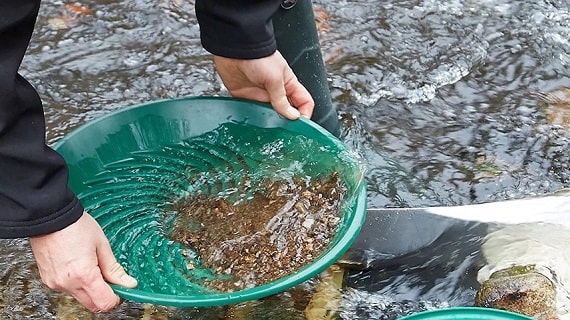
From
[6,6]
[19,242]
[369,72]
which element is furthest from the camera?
[369,72]

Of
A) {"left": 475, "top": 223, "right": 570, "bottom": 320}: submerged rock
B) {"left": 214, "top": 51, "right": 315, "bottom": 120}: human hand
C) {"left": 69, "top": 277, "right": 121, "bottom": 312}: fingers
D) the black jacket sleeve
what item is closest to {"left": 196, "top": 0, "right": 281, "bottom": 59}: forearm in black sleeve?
{"left": 214, "top": 51, "right": 315, "bottom": 120}: human hand

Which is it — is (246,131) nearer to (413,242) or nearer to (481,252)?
(413,242)

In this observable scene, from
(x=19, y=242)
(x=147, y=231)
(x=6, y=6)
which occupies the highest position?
(x=6, y=6)

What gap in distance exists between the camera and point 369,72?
277 centimetres

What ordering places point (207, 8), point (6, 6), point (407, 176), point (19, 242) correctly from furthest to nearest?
1. point (407, 176)
2. point (19, 242)
3. point (207, 8)
4. point (6, 6)

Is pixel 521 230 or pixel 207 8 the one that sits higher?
pixel 207 8

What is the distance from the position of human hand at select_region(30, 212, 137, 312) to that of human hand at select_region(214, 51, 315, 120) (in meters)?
0.53

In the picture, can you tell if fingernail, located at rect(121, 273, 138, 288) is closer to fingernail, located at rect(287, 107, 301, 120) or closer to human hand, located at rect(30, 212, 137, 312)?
human hand, located at rect(30, 212, 137, 312)

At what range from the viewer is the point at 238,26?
5.24 ft

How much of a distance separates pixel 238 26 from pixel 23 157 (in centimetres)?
56

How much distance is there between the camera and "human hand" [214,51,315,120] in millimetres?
1688

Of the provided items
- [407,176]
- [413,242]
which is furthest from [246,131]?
[407,176]

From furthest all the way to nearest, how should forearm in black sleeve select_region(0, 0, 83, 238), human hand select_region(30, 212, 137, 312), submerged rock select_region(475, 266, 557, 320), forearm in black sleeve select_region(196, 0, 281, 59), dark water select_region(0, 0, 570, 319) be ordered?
dark water select_region(0, 0, 570, 319), submerged rock select_region(475, 266, 557, 320), forearm in black sleeve select_region(196, 0, 281, 59), human hand select_region(30, 212, 137, 312), forearm in black sleeve select_region(0, 0, 83, 238)

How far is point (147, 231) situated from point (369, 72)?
130 centimetres
